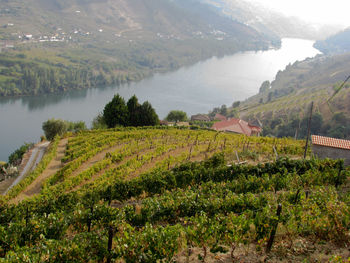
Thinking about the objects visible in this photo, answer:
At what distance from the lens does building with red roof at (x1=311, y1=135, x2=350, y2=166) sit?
19531 millimetres

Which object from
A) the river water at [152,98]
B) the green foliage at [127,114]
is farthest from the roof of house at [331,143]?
the river water at [152,98]

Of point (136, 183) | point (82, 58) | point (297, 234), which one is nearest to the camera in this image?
point (297, 234)

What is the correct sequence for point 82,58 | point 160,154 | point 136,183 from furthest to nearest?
point 82,58, point 160,154, point 136,183

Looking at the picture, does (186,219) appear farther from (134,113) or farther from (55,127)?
(55,127)

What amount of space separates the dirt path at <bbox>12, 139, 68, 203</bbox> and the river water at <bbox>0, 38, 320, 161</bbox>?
2933cm

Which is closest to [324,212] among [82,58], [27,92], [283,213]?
[283,213]

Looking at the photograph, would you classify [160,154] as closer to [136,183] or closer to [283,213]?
[136,183]

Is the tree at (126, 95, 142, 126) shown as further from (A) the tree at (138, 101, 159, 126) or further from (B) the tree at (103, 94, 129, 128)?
(B) the tree at (103, 94, 129, 128)

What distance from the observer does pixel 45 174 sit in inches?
936

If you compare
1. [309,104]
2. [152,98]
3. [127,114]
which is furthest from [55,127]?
[309,104]

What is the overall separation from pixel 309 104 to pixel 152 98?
4797cm

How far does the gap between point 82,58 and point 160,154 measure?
5365 inches

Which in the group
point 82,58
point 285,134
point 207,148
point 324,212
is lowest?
point 285,134

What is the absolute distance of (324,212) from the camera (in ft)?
30.7
